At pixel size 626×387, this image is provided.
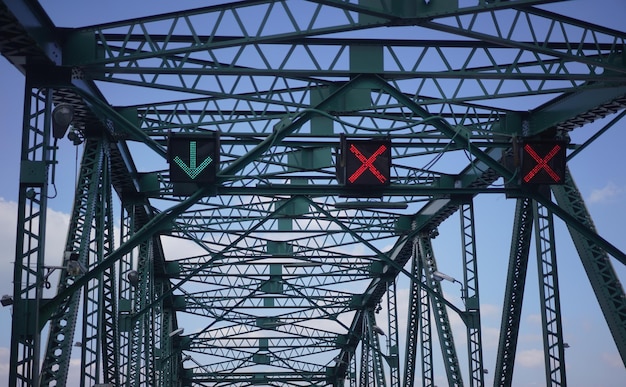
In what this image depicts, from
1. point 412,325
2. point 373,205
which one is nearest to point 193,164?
point 373,205

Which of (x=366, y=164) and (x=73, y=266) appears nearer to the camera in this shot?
(x=73, y=266)

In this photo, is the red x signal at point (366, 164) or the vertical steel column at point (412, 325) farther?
the vertical steel column at point (412, 325)

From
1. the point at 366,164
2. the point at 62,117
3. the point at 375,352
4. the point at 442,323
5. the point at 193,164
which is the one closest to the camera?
the point at 62,117

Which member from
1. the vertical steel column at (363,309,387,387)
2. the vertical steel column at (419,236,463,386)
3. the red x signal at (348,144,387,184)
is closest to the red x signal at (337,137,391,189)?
the red x signal at (348,144,387,184)

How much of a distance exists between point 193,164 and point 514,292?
44.1 feet

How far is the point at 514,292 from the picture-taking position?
3175 cm

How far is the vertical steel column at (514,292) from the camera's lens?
31062mm

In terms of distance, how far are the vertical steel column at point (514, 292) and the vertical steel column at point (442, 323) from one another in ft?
12.6

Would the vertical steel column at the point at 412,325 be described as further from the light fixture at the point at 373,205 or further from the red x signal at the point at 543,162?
the red x signal at the point at 543,162

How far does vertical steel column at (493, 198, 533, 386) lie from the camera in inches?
1223

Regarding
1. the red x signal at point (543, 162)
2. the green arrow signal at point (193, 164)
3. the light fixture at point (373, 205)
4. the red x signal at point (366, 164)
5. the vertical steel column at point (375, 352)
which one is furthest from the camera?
the vertical steel column at point (375, 352)

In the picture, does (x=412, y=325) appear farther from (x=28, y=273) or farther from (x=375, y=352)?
(x=28, y=273)

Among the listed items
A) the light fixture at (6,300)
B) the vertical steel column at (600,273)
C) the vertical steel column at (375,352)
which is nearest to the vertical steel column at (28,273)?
the light fixture at (6,300)

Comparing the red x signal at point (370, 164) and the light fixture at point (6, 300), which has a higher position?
the red x signal at point (370, 164)
